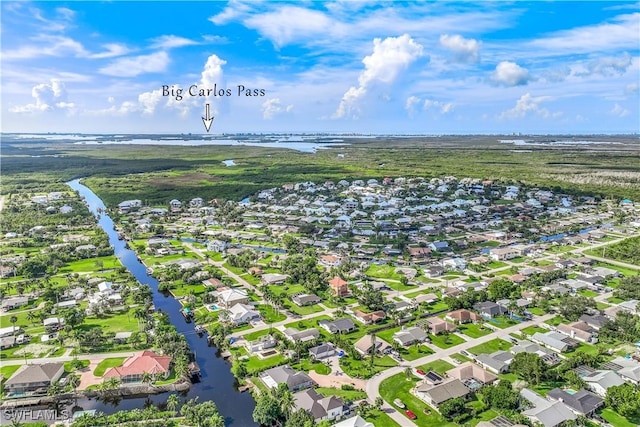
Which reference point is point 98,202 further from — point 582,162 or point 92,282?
point 582,162

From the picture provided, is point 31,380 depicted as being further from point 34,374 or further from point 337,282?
point 337,282

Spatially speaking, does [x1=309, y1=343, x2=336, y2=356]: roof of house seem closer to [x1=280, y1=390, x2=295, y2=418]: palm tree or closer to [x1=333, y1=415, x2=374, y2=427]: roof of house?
[x1=280, y1=390, x2=295, y2=418]: palm tree

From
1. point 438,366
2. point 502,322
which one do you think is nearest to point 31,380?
point 438,366

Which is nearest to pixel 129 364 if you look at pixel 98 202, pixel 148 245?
pixel 148 245

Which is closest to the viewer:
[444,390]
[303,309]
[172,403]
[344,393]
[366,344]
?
[172,403]

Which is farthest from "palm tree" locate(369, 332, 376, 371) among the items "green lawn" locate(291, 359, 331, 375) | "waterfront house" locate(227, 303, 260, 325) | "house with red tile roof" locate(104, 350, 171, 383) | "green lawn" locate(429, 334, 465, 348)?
"house with red tile roof" locate(104, 350, 171, 383)
